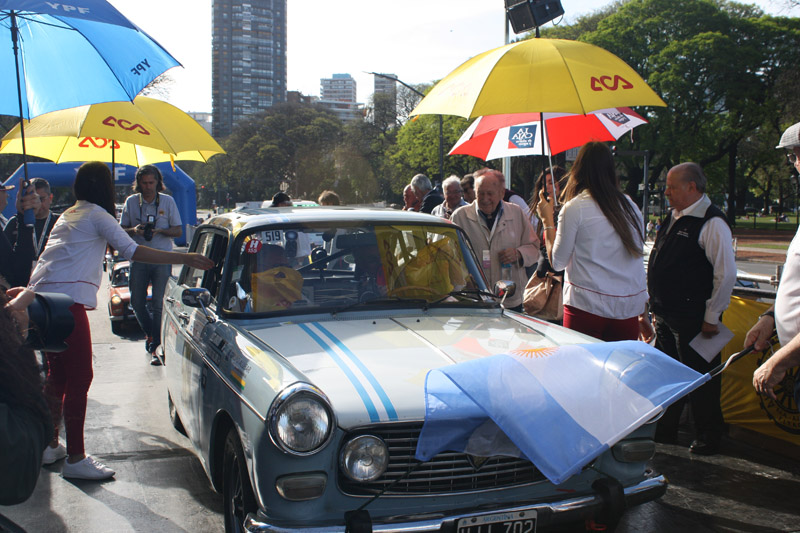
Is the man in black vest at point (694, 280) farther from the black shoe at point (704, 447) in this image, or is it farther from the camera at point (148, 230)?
the camera at point (148, 230)

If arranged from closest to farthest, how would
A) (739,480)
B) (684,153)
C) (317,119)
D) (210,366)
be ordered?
1. (210,366)
2. (739,480)
3. (684,153)
4. (317,119)

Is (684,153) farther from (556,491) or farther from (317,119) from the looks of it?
(317,119)

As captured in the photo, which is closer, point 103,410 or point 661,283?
point 661,283

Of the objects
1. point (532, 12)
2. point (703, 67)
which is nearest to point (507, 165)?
point (532, 12)

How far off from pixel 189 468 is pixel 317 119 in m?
83.2

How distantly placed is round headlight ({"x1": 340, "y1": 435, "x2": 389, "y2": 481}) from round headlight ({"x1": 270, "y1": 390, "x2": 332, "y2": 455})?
0.43ft

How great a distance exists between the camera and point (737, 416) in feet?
18.8

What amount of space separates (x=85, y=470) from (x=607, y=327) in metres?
3.52

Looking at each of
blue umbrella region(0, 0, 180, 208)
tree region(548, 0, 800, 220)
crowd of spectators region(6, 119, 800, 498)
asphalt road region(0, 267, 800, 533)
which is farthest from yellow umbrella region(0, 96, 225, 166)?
tree region(548, 0, 800, 220)

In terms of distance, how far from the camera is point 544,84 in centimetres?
496

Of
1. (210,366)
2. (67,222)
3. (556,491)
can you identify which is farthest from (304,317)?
(67,222)

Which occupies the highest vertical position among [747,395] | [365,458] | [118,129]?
[118,129]

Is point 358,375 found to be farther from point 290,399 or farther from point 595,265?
point 595,265

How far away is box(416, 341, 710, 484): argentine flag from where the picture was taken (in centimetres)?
288
